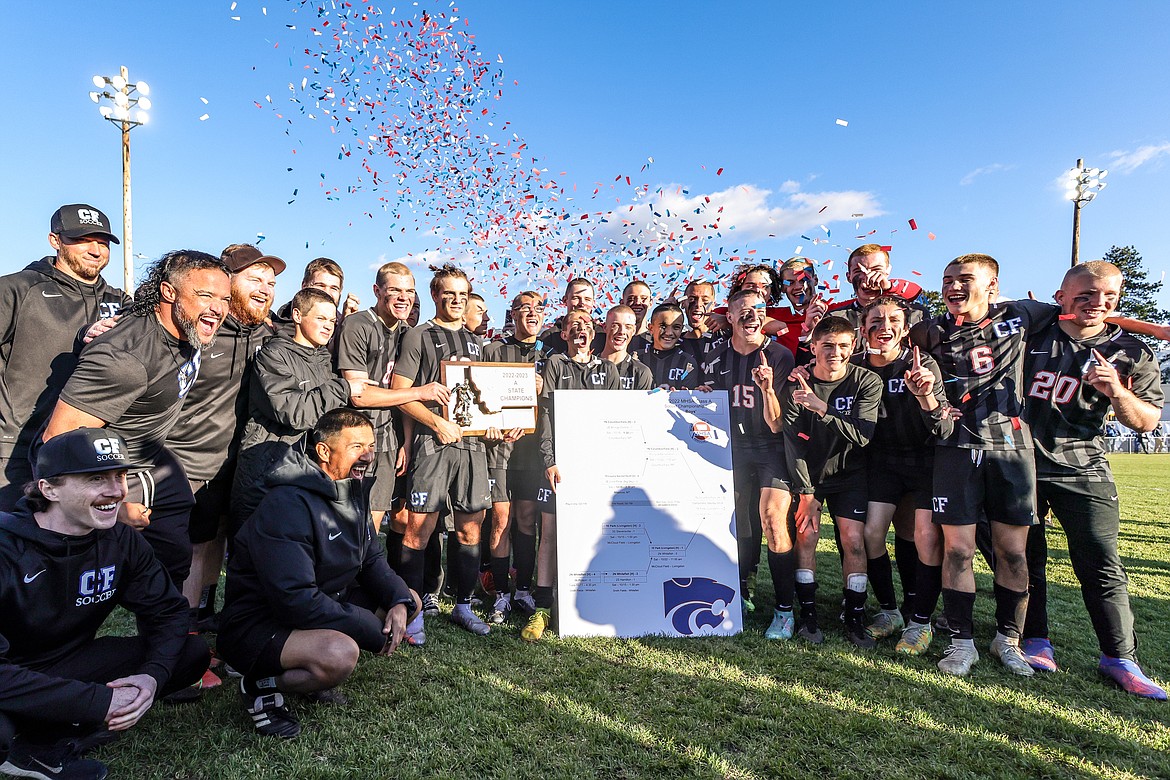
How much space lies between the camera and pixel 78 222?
383 cm

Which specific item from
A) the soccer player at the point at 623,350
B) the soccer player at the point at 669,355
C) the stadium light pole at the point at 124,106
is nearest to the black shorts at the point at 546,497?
the soccer player at the point at 623,350

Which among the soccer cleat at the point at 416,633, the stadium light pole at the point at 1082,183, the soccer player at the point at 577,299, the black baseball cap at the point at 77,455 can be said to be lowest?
the soccer cleat at the point at 416,633

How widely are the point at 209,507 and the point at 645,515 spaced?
3.00 m

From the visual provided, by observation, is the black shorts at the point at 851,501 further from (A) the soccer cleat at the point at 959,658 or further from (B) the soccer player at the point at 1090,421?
(B) the soccer player at the point at 1090,421

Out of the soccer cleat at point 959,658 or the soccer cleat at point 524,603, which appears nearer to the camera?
the soccer cleat at point 959,658

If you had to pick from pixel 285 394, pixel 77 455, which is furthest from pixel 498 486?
pixel 77 455

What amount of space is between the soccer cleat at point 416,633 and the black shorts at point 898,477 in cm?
349

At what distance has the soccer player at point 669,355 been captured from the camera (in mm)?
5602

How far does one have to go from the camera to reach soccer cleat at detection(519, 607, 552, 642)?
4.31 metres

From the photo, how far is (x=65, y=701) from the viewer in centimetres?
238

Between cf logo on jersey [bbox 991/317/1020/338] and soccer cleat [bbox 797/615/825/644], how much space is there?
2439 mm

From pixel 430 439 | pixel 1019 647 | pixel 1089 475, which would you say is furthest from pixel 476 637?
pixel 1089 475

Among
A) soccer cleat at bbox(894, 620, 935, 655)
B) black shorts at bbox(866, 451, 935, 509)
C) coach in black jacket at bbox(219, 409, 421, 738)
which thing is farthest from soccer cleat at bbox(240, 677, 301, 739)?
black shorts at bbox(866, 451, 935, 509)

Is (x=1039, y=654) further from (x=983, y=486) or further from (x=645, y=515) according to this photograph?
(x=645, y=515)
